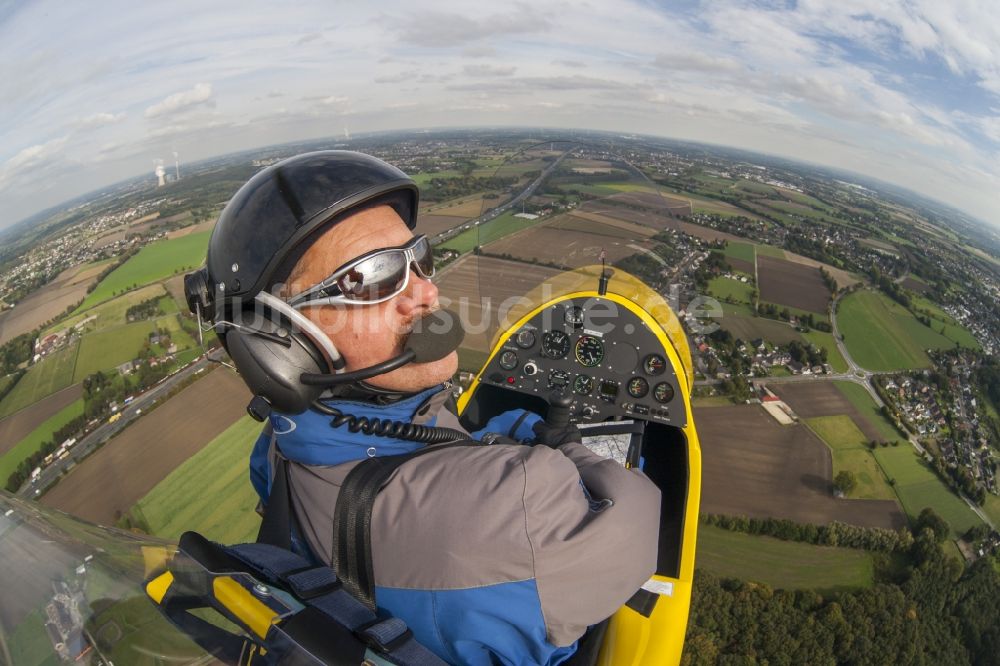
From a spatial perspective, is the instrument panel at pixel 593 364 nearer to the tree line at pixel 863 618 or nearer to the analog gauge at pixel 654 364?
the analog gauge at pixel 654 364

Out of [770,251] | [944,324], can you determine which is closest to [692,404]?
[770,251]

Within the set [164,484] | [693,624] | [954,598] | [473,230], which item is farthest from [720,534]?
[164,484]

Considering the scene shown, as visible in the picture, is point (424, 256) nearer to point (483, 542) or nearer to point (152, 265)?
point (483, 542)

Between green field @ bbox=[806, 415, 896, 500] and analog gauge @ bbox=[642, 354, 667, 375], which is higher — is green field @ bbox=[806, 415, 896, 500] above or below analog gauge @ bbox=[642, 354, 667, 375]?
below

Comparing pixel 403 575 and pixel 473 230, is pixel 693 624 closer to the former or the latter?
pixel 473 230

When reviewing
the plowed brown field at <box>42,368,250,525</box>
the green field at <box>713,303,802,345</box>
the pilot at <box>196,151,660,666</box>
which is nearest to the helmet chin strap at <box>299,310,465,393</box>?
the pilot at <box>196,151,660,666</box>

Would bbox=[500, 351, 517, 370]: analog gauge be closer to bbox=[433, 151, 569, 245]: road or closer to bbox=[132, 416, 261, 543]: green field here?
bbox=[433, 151, 569, 245]: road
